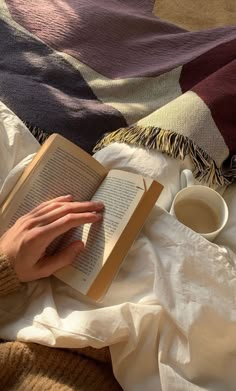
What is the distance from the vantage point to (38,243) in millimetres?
764

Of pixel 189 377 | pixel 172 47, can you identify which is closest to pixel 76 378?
pixel 189 377

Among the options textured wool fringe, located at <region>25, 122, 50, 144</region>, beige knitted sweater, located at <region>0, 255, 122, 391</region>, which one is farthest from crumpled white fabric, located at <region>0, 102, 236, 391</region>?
textured wool fringe, located at <region>25, 122, 50, 144</region>

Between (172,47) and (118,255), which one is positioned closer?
(118,255)

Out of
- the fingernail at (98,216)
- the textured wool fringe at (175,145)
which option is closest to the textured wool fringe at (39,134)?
the textured wool fringe at (175,145)

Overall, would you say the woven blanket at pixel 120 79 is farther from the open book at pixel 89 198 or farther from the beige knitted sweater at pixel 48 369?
the beige knitted sweater at pixel 48 369

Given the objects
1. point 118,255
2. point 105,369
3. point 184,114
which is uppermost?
point 184,114

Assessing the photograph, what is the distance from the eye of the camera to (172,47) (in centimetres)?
112

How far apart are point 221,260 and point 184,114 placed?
27 centimetres

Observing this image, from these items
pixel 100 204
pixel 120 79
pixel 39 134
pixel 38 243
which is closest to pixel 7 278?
pixel 38 243

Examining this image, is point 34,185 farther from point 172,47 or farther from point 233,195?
point 172,47

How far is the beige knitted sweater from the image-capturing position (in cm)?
70

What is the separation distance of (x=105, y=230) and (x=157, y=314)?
152mm

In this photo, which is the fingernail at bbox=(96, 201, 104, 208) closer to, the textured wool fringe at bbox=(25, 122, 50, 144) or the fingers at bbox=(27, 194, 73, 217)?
the fingers at bbox=(27, 194, 73, 217)

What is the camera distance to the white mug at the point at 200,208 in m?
0.85
